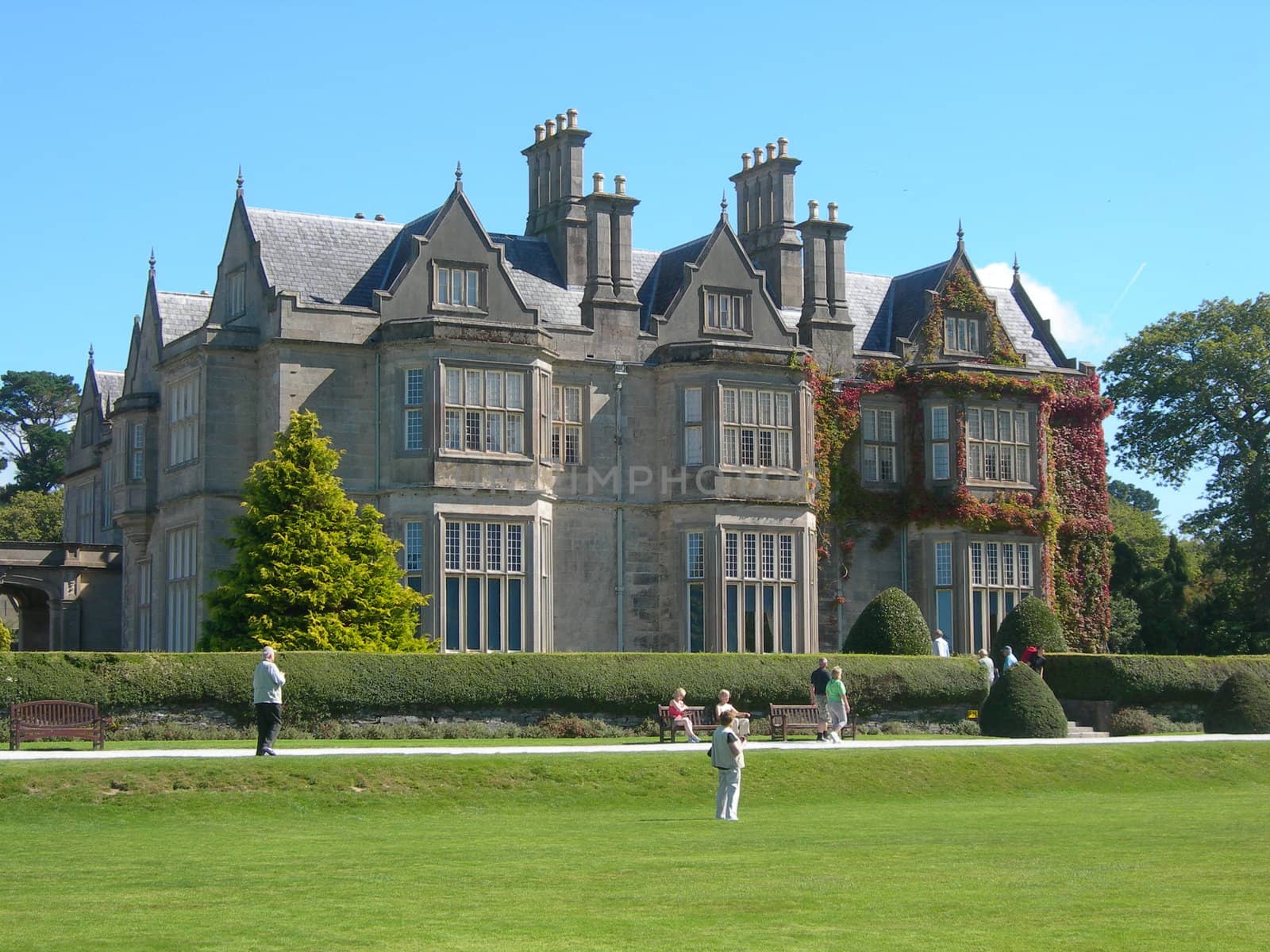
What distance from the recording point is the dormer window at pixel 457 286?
143 feet

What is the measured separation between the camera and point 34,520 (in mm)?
80438

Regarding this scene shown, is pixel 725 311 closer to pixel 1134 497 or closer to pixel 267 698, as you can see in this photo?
pixel 267 698

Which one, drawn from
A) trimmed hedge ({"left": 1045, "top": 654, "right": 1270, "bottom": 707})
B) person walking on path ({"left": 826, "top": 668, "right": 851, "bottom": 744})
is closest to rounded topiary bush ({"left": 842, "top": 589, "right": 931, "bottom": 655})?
trimmed hedge ({"left": 1045, "top": 654, "right": 1270, "bottom": 707})

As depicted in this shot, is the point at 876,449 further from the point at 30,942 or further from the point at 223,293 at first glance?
the point at 30,942

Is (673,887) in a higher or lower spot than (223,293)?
lower

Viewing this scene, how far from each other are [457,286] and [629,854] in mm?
25143

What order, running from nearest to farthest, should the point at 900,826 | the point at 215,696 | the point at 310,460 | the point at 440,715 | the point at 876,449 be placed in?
the point at 900,826 < the point at 215,696 < the point at 440,715 < the point at 310,460 < the point at 876,449

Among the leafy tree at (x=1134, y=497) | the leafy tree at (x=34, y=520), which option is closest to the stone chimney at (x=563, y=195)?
the leafy tree at (x=34, y=520)

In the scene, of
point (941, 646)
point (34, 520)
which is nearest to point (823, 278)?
point (941, 646)

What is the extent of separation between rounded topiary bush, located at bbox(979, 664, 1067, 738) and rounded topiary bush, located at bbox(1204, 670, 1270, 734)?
5.39 meters

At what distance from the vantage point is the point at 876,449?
50094 mm

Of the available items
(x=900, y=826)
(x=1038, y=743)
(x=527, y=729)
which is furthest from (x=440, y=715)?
(x=900, y=826)

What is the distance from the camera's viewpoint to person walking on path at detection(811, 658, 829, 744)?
36.5 metres

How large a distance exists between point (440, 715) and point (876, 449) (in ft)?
58.9
